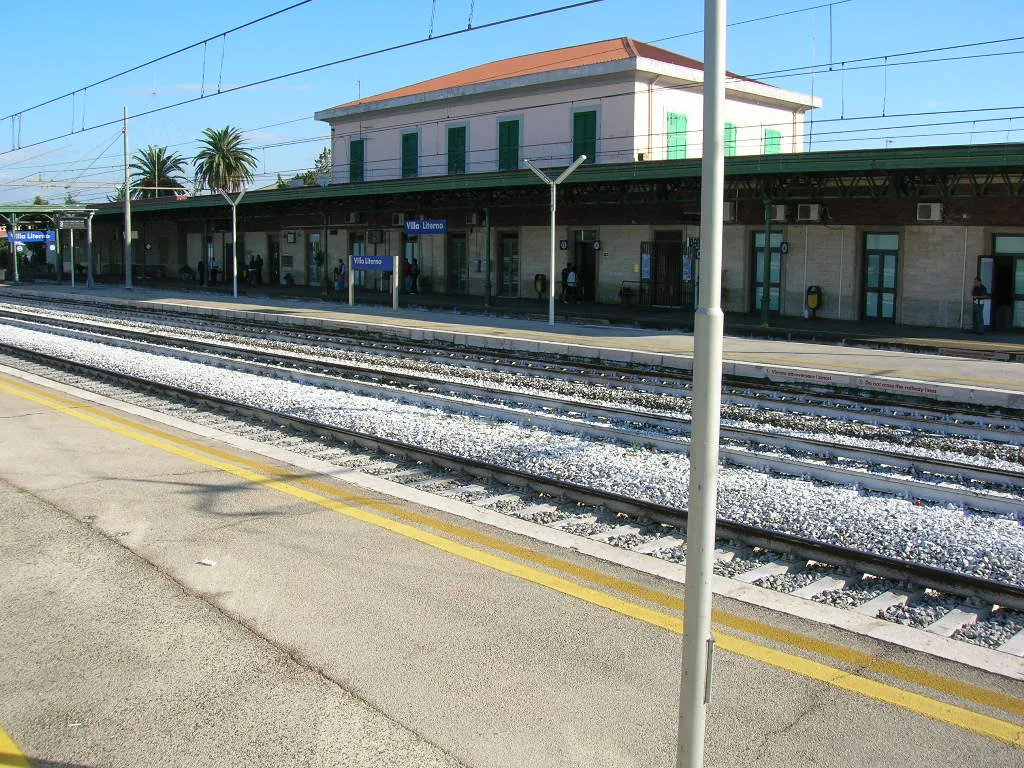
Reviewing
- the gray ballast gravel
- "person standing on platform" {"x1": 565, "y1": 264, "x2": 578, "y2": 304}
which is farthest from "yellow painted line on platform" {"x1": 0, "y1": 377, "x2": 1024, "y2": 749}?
"person standing on platform" {"x1": 565, "y1": 264, "x2": 578, "y2": 304}

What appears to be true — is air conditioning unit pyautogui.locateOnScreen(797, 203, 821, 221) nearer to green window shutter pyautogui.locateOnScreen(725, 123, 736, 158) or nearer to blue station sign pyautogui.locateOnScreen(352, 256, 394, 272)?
green window shutter pyautogui.locateOnScreen(725, 123, 736, 158)

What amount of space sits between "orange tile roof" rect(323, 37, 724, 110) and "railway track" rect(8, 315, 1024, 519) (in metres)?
23.0

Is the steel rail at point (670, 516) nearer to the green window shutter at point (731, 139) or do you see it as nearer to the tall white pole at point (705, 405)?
the tall white pole at point (705, 405)

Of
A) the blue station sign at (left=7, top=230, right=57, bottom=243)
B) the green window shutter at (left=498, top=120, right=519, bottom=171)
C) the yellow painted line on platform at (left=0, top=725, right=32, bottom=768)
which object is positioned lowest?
the yellow painted line on platform at (left=0, top=725, right=32, bottom=768)

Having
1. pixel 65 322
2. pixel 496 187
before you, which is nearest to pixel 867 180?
pixel 496 187

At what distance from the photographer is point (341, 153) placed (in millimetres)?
47281

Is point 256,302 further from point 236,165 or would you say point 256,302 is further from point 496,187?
point 236,165

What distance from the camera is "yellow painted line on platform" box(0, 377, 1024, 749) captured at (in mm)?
4387

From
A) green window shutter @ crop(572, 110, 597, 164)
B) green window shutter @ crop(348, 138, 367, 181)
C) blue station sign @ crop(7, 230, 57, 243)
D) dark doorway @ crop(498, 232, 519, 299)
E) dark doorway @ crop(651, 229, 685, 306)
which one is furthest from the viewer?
blue station sign @ crop(7, 230, 57, 243)

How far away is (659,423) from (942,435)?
11.5ft

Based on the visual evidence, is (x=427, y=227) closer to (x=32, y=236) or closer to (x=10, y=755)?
(x=10, y=755)

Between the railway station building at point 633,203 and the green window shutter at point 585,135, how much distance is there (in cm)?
8

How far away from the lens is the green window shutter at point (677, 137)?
3669 cm

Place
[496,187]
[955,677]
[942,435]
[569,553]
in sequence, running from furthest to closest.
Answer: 1. [496,187]
2. [942,435]
3. [569,553]
4. [955,677]
